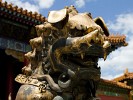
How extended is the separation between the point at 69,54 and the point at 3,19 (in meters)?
6.97

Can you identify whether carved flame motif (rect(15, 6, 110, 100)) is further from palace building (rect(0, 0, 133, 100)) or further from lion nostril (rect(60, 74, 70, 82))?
palace building (rect(0, 0, 133, 100))

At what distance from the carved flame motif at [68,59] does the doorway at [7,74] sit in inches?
299

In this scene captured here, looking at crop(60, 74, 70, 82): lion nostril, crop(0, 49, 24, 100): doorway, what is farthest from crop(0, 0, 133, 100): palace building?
crop(60, 74, 70, 82): lion nostril

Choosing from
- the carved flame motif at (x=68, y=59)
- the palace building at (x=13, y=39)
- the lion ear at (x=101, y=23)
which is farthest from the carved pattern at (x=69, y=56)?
the palace building at (x=13, y=39)

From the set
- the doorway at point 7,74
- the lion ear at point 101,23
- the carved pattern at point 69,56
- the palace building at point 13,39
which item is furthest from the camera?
the doorway at point 7,74

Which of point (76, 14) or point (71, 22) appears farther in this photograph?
point (76, 14)

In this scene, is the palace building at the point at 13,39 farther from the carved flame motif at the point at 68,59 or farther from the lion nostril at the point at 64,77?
the lion nostril at the point at 64,77

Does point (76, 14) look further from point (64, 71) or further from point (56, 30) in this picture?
point (64, 71)

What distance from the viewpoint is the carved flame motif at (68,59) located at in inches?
124

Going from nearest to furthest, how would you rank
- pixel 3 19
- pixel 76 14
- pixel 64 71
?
pixel 64 71
pixel 76 14
pixel 3 19

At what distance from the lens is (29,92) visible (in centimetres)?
328

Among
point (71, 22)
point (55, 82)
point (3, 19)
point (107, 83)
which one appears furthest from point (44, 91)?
point (107, 83)

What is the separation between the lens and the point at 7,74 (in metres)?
11.2

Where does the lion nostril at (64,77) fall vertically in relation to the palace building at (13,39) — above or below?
below
